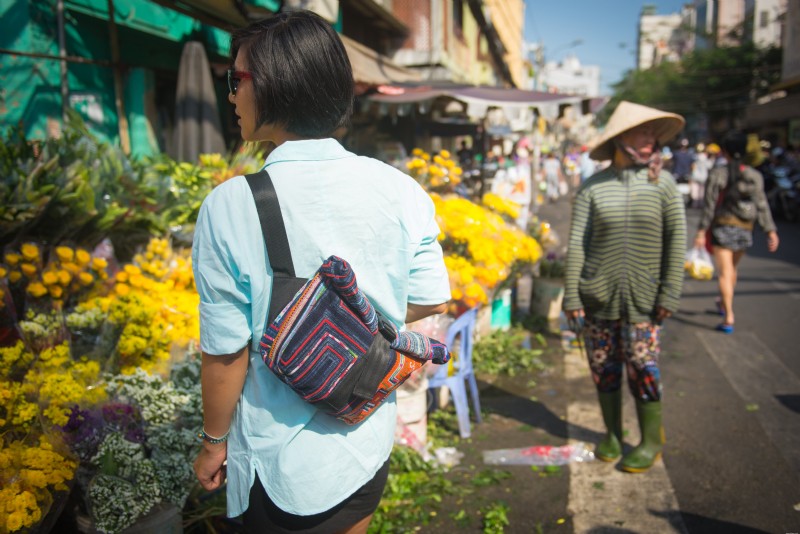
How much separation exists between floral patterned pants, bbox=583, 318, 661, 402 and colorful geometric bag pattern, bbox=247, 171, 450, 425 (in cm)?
233

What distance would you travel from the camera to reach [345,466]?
1439 millimetres

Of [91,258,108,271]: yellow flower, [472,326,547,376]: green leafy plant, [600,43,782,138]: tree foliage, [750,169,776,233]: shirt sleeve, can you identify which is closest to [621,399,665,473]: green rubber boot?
[472,326,547,376]: green leafy plant

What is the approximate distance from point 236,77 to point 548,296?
5320mm

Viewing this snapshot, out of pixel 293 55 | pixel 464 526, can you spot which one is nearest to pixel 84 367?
pixel 293 55

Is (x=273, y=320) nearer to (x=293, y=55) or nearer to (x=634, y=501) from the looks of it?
(x=293, y=55)

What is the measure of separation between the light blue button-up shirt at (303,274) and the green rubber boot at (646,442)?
A: 2.35 metres

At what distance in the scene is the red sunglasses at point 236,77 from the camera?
1359 mm

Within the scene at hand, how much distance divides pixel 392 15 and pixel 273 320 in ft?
42.2

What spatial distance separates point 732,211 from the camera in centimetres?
571

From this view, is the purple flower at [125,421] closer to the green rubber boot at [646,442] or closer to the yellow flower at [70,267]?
the yellow flower at [70,267]

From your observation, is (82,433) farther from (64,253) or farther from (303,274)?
(303,274)

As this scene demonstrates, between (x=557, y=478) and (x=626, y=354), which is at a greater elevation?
(x=626, y=354)

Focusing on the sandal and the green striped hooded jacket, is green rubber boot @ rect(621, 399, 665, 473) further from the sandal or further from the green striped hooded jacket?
the sandal

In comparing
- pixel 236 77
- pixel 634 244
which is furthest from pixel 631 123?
pixel 236 77
